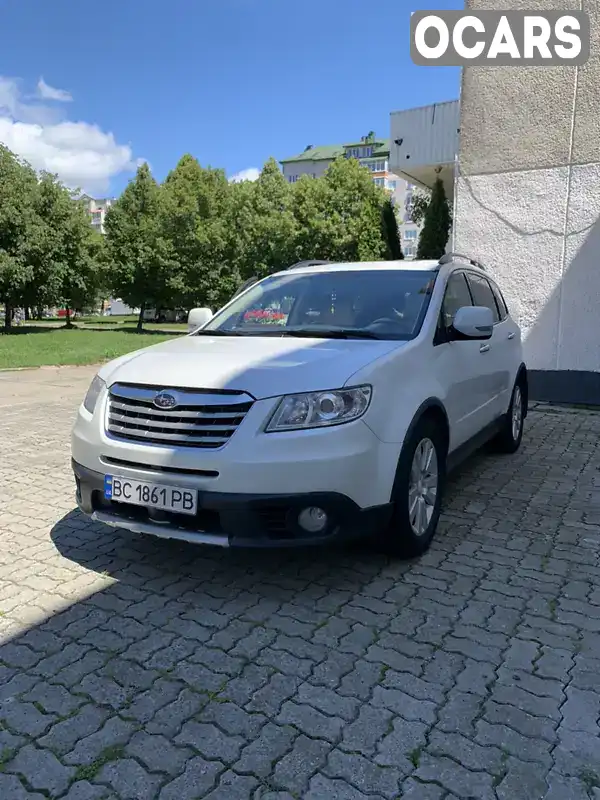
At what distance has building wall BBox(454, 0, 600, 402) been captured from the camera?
329 inches

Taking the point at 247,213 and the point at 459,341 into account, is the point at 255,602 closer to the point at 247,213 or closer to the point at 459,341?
the point at 459,341

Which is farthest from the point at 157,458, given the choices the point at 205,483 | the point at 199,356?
the point at 199,356

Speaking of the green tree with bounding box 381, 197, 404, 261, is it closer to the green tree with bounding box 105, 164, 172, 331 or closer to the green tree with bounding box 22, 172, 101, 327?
the green tree with bounding box 22, 172, 101, 327

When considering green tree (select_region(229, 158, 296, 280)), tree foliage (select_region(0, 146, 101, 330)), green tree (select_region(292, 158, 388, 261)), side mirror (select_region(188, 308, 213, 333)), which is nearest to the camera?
side mirror (select_region(188, 308, 213, 333))

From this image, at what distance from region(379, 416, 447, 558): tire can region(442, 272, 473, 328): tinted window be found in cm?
82

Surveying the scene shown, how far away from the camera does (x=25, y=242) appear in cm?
2502

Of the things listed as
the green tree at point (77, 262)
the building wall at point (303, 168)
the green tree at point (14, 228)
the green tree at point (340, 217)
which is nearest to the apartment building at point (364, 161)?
the building wall at point (303, 168)

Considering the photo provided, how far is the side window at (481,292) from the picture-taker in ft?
16.8

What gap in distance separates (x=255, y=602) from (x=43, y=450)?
4107 millimetres

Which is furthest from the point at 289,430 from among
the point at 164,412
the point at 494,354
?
the point at 494,354

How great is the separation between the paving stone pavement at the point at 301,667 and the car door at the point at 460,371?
0.71 m

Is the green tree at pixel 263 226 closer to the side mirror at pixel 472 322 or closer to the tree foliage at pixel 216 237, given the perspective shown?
the tree foliage at pixel 216 237

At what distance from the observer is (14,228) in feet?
81.9

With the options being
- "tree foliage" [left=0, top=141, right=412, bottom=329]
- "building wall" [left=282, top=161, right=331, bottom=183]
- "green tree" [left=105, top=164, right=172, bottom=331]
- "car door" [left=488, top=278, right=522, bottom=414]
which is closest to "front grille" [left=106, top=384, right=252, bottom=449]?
"car door" [left=488, top=278, right=522, bottom=414]
